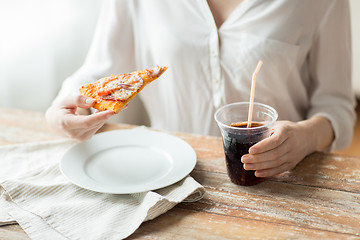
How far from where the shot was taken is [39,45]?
175cm

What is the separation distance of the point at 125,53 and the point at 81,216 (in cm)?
71

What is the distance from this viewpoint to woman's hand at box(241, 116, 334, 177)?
89 cm

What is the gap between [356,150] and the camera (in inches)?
103

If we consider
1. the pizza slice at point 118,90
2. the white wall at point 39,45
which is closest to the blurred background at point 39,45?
the white wall at point 39,45

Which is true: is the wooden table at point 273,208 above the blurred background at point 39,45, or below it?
below

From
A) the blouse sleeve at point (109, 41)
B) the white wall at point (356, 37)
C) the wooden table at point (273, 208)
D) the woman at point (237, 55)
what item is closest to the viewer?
the wooden table at point (273, 208)

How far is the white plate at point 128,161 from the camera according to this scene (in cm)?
92

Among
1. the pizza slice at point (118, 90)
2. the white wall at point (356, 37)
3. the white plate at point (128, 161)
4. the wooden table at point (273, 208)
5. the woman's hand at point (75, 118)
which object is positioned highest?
the pizza slice at point (118, 90)

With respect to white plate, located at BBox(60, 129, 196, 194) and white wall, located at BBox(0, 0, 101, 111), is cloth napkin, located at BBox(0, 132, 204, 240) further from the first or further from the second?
white wall, located at BBox(0, 0, 101, 111)

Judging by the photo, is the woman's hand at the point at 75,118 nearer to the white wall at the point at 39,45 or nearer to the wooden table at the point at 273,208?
the wooden table at the point at 273,208

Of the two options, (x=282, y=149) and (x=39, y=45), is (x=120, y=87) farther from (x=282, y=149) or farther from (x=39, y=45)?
(x=39, y=45)

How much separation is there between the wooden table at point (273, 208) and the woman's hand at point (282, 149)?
0.03m

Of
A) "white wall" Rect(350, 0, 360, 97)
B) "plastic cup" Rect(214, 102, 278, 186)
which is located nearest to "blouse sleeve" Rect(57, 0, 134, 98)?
"plastic cup" Rect(214, 102, 278, 186)

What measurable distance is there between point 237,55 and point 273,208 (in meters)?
0.55
